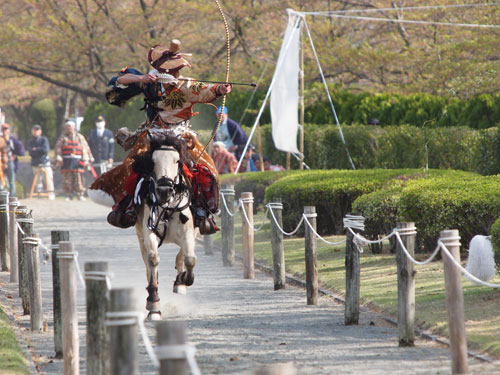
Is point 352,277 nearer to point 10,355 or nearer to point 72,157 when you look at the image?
point 10,355

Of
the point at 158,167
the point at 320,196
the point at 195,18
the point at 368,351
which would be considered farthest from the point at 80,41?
the point at 368,351

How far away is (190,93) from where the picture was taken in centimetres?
1016

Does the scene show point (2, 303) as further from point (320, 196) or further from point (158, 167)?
point (320, 196)

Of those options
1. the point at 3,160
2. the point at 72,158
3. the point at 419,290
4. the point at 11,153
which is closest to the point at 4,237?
the point at 419,290

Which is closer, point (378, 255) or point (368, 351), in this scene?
point (368, 351)

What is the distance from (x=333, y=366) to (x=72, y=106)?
45.0 meters

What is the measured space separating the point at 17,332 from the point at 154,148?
2.23 meters

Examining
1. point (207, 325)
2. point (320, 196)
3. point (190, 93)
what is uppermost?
point (190, 93)

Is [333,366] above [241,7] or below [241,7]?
below

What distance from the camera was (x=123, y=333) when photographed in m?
4.82

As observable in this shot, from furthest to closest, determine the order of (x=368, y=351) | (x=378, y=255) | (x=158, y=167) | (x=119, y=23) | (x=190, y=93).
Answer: (x=119, y=23) → (x=378, y=255) → (x=190, y=93) → (x=158, y=167) → (x=368, y=351)

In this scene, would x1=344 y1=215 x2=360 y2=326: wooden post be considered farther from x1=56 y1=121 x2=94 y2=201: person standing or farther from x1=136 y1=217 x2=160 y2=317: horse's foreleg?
x1=56 y1=121 x2=94 y2=201: person standing

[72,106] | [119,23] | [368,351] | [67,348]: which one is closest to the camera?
[67,348]

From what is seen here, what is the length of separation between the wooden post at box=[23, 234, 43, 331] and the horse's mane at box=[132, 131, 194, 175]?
1.24 m
